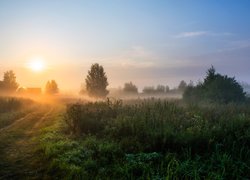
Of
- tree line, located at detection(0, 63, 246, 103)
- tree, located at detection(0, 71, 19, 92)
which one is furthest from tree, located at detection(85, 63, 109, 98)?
tree, located at detection(0, 71, 19, 92)

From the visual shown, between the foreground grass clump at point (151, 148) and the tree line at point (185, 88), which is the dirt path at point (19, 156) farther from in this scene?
the tree line at point (185, 88)

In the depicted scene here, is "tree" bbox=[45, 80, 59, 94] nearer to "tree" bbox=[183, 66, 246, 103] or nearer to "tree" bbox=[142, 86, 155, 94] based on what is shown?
"tree" bbox=[142, 86, 155, 94]

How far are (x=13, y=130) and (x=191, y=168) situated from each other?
12.9 meters

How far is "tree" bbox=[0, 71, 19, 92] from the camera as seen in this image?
60.3 m

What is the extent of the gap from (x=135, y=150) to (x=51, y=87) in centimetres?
8941

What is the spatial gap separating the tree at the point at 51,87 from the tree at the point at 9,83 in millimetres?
34151

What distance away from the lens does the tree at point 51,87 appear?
96812 millimetres

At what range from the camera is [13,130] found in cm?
1872

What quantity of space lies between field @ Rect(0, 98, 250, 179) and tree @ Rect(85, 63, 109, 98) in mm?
42392

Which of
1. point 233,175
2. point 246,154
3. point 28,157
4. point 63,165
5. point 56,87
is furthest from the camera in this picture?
point 56,87

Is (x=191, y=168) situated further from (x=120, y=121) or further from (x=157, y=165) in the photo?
(x=120, y=121)

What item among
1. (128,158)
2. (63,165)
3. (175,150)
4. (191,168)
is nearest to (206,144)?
(175,150)

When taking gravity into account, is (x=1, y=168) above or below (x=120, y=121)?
below

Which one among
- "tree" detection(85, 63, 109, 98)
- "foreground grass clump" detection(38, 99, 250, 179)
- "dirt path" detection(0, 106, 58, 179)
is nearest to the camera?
"foreground grass clump" detection(38, 99, 250, 179)
